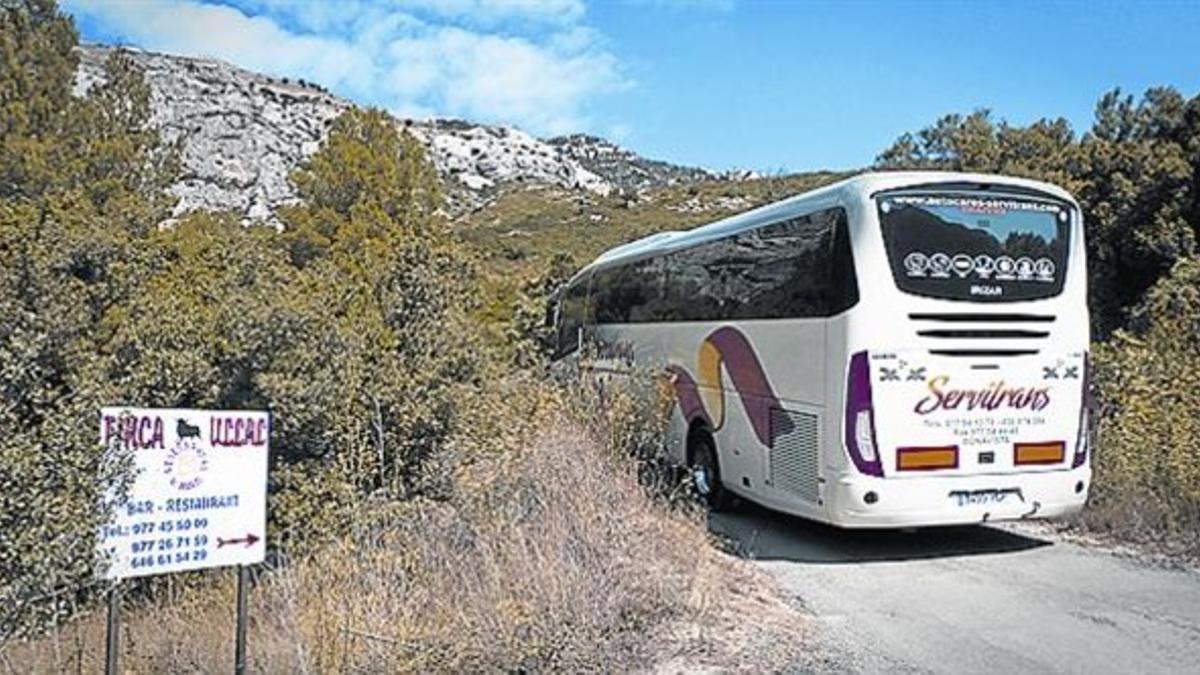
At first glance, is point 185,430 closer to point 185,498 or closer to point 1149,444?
point 185,498

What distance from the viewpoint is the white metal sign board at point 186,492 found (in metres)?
4.72

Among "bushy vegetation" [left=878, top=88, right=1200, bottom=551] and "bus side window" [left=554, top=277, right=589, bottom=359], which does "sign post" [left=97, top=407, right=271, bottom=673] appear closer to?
"bushy vegetation" [left=878, top=88, right=1200, bottom=551]

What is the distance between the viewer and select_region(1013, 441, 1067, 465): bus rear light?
837 cm

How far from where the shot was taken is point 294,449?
9.34 meters

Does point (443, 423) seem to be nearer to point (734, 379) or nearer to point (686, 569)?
point (734, 379)

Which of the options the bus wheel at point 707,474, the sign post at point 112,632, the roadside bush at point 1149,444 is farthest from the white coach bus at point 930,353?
the sign post at point 112,632

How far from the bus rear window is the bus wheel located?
11.4ft

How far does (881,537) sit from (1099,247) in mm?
21231

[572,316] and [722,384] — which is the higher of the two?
[572,316]

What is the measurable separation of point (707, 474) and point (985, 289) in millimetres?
3913

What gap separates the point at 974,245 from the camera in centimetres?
826

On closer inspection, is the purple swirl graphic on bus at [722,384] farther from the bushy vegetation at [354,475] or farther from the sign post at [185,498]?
the sign post at [185,498]

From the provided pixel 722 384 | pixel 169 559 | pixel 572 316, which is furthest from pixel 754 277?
pixel 572 316

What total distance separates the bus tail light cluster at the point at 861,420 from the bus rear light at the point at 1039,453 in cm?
125
